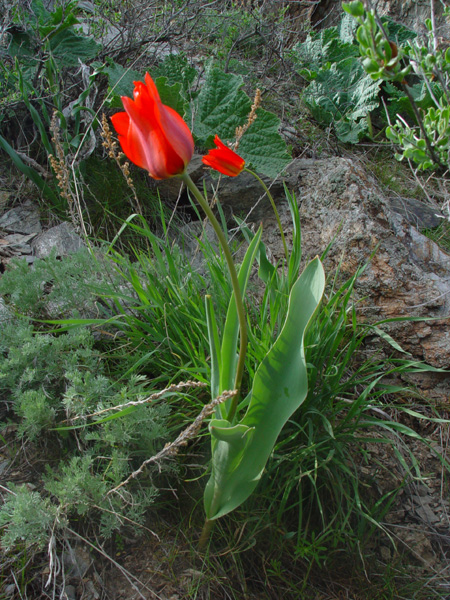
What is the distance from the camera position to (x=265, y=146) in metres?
2.37

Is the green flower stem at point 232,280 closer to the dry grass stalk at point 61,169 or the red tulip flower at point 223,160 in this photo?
the red tulip flower at point 223,160

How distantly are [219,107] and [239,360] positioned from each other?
5.98 feet

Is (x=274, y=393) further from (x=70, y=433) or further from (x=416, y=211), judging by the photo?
(x=416, y=211)

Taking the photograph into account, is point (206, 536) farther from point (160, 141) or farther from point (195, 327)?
point (160, 141)

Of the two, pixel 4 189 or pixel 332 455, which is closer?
pixel 332 455

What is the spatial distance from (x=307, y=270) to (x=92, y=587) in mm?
1013

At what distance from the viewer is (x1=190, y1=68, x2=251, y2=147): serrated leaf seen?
2346 mm

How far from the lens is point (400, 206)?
2768 millimetres

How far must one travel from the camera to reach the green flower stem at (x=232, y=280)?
79 centimetres

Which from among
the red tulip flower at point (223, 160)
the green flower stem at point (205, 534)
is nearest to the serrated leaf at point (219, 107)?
the red tulip flower at point (223, 160)

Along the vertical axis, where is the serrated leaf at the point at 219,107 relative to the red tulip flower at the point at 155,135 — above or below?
below

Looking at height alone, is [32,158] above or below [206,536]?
above

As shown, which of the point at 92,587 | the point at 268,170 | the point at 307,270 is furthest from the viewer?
the point at 268,170

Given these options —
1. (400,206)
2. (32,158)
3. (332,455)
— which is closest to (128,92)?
(32,158)
